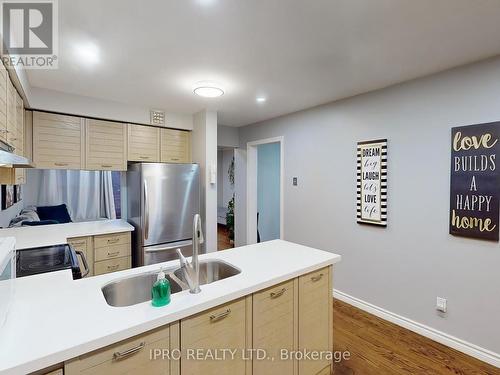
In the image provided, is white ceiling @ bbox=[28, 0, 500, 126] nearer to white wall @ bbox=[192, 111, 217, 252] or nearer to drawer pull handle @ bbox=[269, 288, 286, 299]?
white wall @ bbox=[192, 111, 217, 252]

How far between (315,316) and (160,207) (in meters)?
2.19

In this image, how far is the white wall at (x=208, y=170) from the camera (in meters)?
3.56

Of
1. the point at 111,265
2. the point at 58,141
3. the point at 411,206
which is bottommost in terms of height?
the point at 111,265

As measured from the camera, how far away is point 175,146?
149 inches

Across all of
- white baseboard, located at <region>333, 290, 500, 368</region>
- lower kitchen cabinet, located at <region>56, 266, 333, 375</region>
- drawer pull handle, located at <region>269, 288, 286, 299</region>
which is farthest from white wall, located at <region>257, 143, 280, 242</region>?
drawer pull handle, located at <region>269, 288, 286, 299</region>

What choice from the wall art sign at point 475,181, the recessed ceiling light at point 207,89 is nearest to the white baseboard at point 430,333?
the wall art sign at point 475,181

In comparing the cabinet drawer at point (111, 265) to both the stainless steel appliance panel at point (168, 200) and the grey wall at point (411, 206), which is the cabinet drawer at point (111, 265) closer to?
the stainless steel appliance panel at point (168, 200)

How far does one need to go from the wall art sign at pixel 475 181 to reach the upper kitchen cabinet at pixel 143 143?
338 cm

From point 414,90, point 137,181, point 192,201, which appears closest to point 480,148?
point 414,90

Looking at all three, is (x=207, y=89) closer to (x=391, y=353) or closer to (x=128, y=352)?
(x=128, y=352)

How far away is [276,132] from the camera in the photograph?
159 inches

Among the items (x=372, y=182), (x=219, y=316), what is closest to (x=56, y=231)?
(x=219, y=316)

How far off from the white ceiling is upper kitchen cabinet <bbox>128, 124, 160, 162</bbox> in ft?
2.16

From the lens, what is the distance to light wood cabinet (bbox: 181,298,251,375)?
117cm
